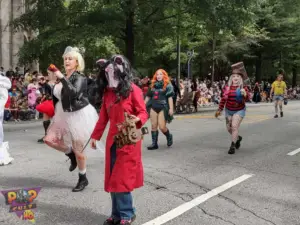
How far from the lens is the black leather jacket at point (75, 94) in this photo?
17.2ft

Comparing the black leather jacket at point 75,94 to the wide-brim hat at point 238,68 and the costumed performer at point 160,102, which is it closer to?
the costumed performer at point 160,102

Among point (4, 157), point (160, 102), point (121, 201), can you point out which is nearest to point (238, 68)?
point (160, 102)

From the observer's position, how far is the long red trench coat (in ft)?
13.6

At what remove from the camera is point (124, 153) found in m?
4.16

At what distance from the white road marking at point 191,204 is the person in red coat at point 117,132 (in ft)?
1.28

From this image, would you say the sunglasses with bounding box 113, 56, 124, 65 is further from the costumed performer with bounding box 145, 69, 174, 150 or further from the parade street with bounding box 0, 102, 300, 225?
the costumed performer with bounding box 145, 69, 174, 150

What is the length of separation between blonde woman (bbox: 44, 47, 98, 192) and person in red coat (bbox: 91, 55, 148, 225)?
3.75 ft

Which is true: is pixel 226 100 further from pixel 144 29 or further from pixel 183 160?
pixel 144 29

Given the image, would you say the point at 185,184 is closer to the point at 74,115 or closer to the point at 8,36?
the point at 74,115

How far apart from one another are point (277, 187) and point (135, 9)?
12.1 meters

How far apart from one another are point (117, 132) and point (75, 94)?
1.37 m

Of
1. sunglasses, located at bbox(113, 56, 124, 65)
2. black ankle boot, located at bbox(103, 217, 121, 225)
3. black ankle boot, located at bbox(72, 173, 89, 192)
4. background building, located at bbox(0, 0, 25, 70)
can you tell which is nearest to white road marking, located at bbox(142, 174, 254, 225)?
black ankle boot, located at bbox(103, 217, 121, 225)

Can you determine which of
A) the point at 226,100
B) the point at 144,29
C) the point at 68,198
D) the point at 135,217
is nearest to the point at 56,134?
the point at 68,198

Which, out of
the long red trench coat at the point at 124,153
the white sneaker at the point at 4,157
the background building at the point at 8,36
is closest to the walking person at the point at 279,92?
the white sneaker at the point at 4,157
